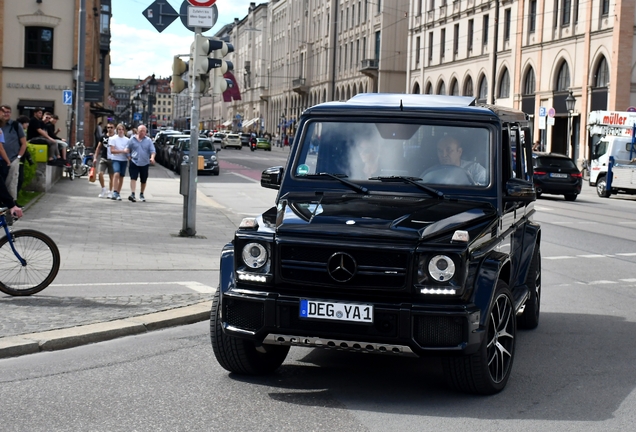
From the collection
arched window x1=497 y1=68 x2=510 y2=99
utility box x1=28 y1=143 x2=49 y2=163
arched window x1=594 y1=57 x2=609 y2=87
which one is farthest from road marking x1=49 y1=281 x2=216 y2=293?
arched window x1=497 y1=68 x2=510 y2=99

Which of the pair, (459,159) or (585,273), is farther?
(585,273)

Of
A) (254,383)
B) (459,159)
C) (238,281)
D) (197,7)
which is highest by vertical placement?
(197,7)

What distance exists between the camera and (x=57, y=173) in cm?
2902

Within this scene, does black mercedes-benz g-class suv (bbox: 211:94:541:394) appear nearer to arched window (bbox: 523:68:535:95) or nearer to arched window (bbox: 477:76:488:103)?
arched window (bbox: 523:68:535:95)

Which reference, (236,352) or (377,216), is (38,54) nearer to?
(236,352)

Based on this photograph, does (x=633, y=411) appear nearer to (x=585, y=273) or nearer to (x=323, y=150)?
(x=323, y=150)

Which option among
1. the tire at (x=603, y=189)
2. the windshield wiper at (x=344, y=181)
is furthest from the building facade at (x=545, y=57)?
the windshield wiper at (x=344, y=181)

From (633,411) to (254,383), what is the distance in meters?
2.29

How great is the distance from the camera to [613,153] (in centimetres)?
3753

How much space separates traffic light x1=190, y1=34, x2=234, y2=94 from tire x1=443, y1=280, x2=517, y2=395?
30.9 feet

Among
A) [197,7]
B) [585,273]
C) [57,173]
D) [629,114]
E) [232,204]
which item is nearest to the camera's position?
[585,273]

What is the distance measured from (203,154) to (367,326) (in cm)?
3499

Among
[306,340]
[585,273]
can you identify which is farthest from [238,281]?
[585,273]

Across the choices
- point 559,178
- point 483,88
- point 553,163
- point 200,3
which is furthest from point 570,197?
point 483,88
